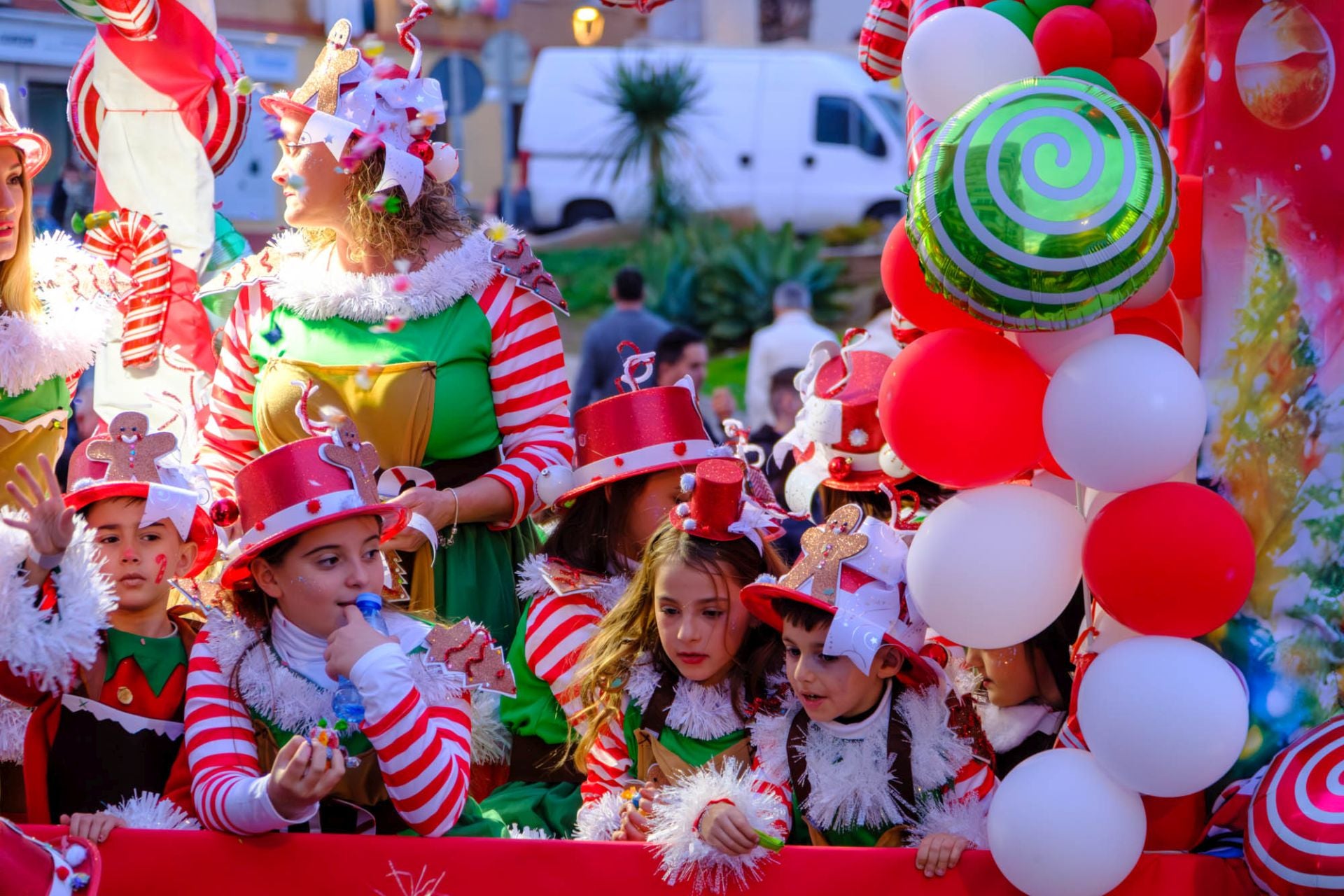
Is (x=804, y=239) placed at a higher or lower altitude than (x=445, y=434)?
lower

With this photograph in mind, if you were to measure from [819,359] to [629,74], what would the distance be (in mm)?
13398

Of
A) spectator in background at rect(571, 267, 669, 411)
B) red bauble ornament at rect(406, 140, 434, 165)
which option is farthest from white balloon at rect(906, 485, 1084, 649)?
spectator in background at rect(571, 267, 669, 411)

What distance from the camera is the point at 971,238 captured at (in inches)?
94.8

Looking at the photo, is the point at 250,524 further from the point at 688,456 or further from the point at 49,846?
the point at 688,456

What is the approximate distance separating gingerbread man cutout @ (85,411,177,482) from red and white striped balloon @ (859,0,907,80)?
1.88 metres

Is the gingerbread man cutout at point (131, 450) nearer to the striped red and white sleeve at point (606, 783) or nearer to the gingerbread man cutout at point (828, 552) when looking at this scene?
the striped red and white sleeve at point (606, 783)

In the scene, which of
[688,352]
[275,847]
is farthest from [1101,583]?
[688,352]

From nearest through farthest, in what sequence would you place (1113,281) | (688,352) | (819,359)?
(1113,281)
(819,359)
(688,352)

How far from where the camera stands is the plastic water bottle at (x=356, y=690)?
2.58m

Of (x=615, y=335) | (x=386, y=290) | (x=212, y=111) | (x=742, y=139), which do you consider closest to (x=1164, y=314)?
(x=386, y=290)

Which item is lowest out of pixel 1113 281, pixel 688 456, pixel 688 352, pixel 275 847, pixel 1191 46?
pixel 688 352

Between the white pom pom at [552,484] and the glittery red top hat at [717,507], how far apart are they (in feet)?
1.20

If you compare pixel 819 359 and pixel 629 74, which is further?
pixel 629 74

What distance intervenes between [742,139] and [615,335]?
8458mm
